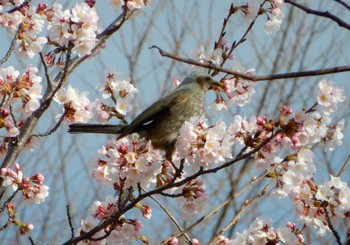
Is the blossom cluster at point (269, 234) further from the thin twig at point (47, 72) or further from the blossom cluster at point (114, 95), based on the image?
the thin twig at point (47, 72)

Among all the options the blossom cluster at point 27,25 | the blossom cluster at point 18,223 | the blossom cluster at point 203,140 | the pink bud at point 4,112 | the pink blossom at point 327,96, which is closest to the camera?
the blossom cluster at point 203,140

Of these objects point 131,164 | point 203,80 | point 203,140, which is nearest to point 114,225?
point 131,164

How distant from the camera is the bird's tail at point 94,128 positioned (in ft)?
10.6

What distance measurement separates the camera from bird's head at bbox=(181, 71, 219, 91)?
3383 millimetres

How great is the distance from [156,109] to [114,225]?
2.61ft

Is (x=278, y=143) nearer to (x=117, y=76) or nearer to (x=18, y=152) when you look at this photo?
(x=117, y=76)

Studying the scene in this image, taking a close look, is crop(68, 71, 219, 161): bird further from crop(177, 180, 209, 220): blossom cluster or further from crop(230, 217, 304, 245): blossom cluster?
crop(230, 217, 304, 245): blossom cluster

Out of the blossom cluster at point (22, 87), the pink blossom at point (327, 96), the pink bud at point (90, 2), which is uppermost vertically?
the pink bud at point (90, 2)

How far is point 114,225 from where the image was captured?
9.28 feet

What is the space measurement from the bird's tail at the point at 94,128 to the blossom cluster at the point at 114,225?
0.48 metres

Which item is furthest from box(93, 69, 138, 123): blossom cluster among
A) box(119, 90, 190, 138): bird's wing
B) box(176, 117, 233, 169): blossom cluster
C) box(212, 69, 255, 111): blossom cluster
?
box(176, 117, 233, 169): blossom cluster

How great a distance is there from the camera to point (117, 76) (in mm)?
3213

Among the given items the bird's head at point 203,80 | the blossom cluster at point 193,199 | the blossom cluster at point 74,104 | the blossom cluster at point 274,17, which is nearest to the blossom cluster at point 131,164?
the blossom cluster at point 193,199

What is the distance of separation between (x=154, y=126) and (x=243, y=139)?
2.71ft
